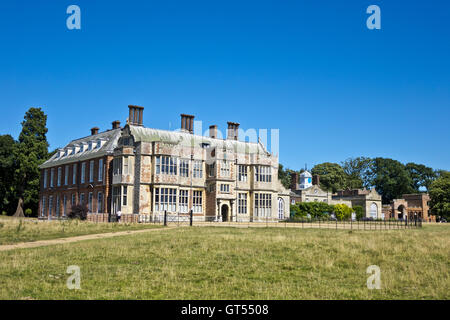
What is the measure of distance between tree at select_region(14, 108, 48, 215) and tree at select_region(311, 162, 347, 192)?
55334mm

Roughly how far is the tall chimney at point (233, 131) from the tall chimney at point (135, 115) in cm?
1147

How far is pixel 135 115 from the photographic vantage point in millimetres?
48031

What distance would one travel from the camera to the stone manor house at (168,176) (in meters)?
42.8

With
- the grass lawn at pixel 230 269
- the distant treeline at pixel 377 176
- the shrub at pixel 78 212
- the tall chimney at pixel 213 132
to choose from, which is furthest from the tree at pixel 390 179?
the grass lawn at pixel 230 269

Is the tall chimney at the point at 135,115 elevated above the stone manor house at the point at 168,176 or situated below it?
above

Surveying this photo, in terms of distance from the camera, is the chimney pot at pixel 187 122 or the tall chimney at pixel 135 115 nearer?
the tall chimney at pixel 135 115

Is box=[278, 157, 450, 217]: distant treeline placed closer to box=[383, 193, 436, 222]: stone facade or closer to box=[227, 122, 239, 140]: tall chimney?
box=[383, 193, 436, 222]: stone facade

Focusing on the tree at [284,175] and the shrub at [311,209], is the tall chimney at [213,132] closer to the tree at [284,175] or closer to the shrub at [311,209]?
the shrub at [311,209]

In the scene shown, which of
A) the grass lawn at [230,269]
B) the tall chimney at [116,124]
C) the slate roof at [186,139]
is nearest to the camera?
the grass lawn at [230,269]

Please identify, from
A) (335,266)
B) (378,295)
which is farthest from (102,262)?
(378,295)

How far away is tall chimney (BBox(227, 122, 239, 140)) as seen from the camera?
5472 cm

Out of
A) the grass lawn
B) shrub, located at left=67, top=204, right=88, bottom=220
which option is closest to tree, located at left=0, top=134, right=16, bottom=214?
shrub, located at left=67, top=204, right=88, bottom=220

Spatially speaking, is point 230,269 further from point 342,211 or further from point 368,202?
point 368,202

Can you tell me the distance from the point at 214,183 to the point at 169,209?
551 centimetres
